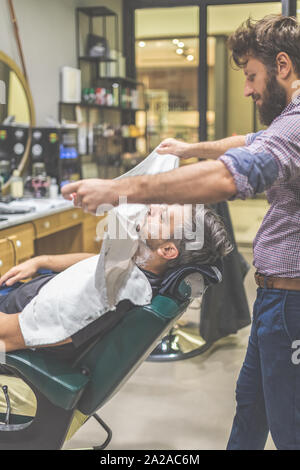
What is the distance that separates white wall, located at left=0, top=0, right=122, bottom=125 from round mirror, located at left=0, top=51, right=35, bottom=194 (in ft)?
0.47

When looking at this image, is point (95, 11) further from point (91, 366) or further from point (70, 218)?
point (91, 366)

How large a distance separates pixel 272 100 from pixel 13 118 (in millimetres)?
3119

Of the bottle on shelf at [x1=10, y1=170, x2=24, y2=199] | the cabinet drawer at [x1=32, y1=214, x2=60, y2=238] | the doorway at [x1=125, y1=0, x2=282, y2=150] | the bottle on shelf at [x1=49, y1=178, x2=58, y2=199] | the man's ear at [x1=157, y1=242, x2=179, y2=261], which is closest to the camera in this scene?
the man's ear at [x1=157, y1=242, x2=179, y2=261]

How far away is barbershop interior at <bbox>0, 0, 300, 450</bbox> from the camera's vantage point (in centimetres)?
159

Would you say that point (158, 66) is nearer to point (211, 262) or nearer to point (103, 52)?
point (103, 52)

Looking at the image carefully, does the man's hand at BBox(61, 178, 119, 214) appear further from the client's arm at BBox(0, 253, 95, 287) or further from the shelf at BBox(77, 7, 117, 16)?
the shelf at BBox(77, 7, 117, 16)

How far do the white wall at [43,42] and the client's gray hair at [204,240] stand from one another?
302 cm

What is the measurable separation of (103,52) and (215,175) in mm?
4645

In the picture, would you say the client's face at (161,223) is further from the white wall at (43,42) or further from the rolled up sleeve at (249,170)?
the white wall at (43,42)

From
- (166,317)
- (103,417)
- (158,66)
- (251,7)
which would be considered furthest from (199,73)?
(166,317)

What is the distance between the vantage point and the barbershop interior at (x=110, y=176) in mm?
1591

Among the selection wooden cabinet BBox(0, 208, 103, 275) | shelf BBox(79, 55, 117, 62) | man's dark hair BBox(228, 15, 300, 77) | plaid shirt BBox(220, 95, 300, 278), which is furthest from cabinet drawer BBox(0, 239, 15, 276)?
shelf BBox(79, 55, 117, 62)

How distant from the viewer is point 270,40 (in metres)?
1.45

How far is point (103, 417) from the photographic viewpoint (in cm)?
257
